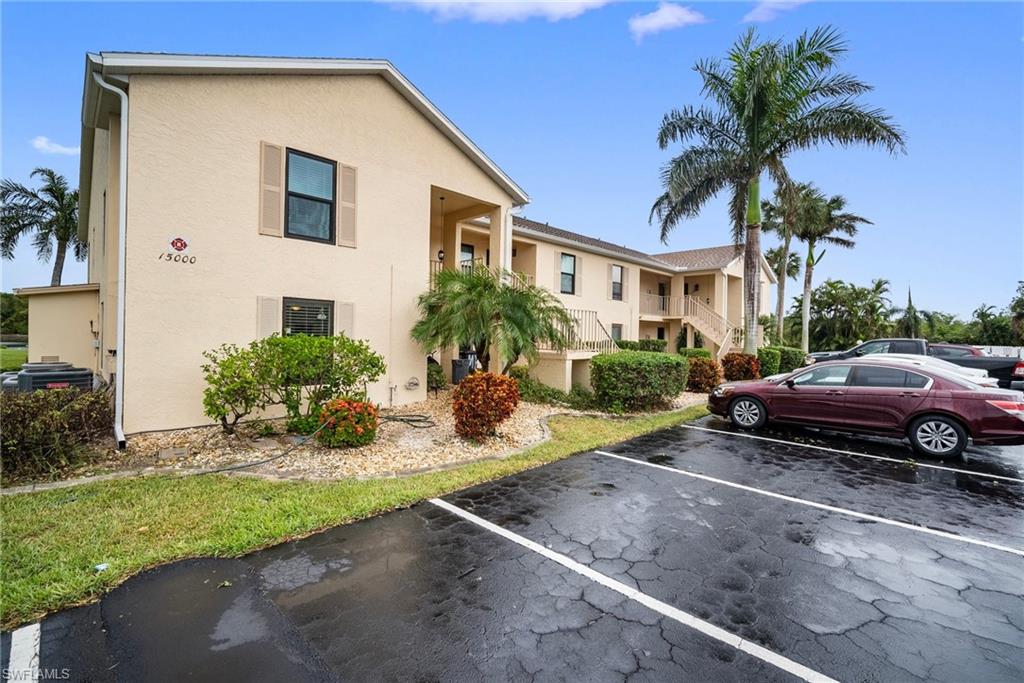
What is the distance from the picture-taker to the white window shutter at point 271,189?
8.12 m

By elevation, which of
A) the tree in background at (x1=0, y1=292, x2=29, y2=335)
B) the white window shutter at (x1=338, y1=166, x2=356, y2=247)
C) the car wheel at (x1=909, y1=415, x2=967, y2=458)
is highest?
the white window shutter at (x1=338, y1=166, x2=356, y2=247)

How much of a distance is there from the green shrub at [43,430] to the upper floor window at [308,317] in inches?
123

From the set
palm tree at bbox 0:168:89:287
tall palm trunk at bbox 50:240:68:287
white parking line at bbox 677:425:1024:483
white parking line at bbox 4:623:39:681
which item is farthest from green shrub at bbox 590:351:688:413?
tall palm trunk at bbox 50:240:68:287

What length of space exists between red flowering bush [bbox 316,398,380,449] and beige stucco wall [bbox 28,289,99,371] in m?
10.2

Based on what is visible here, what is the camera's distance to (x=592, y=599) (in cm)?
319

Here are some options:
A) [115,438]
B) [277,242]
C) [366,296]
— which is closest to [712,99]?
[366,296]

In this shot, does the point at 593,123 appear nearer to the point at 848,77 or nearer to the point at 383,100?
the point at 848,77

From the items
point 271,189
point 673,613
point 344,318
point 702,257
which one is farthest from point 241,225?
point 702,257

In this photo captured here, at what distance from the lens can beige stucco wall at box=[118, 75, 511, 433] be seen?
6.97 meters

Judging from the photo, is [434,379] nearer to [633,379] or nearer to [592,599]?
[633,379]

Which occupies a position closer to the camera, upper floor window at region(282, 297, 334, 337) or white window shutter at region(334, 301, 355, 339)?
upper floor window at region(282, 297, 334, 337)

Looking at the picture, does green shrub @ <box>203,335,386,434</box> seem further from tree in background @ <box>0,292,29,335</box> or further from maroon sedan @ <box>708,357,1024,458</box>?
tree in background @ <box>0,292,29,335</box>

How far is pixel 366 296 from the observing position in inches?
378

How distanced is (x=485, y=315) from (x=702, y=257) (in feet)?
75.0
